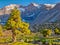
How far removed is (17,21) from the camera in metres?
61.5

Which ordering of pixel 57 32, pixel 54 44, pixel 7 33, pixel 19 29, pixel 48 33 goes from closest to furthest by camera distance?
pixel 54 44, pixel 19 29, pixel 48 33, pixel 7 33, pixel 57 32

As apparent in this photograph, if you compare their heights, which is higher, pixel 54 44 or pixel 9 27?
pixel 9 27

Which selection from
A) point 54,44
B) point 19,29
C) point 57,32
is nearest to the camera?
point 54,44

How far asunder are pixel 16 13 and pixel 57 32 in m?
57.7

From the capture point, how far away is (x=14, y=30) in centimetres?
6050

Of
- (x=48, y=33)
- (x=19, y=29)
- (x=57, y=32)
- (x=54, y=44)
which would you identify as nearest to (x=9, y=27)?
(x=19, y=29)

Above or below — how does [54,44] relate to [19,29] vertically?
below

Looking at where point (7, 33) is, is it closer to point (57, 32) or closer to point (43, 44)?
point (57, 32)

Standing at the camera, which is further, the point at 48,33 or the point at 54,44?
the point at 48,33

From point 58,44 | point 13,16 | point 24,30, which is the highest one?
point 13,16

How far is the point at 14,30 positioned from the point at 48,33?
3815 centimetres

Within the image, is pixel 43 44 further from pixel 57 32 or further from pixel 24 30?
pixel 57 32

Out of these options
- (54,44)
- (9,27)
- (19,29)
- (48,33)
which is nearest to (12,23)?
(9,27)

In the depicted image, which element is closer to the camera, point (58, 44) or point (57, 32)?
point (58, 44)
